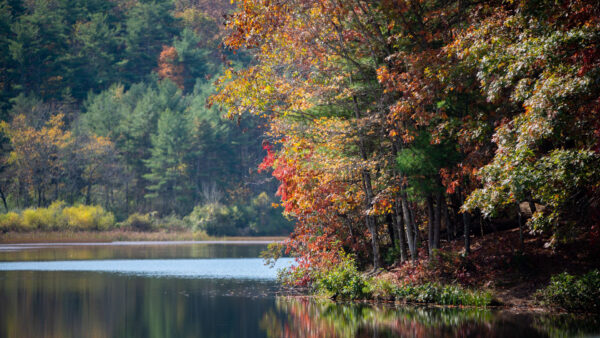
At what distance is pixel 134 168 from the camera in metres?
74.0

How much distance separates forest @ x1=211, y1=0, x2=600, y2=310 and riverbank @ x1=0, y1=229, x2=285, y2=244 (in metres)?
35.9

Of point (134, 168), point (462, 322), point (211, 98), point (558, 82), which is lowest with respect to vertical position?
point (462, 322)

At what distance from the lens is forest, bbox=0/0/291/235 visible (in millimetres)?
63750

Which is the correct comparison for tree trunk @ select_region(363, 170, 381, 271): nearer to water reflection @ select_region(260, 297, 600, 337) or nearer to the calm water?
the calm water

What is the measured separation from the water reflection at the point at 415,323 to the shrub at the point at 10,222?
4175 centimetres

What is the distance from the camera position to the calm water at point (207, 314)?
13312 millimetres

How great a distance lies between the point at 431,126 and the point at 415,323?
625 cm

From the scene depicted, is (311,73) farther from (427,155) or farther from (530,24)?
(530,24)

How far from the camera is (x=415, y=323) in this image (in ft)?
46.4

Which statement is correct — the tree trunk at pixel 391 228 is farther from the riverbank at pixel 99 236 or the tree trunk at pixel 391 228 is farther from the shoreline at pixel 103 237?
the riverbank at pixel 99 236

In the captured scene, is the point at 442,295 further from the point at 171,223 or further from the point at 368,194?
the point at 171,223

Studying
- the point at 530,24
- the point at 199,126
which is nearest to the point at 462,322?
the point at 530,24

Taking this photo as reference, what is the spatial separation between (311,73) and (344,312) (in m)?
7.68

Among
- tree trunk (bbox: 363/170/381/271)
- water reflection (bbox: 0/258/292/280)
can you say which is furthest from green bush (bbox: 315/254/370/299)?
water reflection (bbox: 0/258/292/280)
